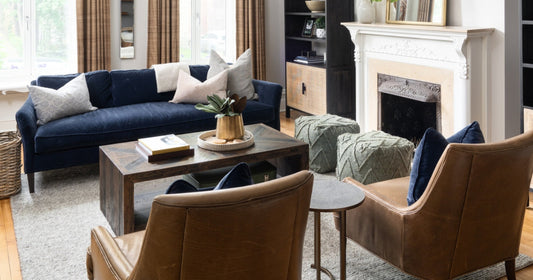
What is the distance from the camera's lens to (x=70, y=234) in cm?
334

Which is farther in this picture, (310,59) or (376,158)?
(310,59)

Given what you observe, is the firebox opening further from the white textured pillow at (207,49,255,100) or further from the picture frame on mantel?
the white textured pillow at (207,49,255,100)

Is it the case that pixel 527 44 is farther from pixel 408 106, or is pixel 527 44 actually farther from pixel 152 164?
pixel 152 164

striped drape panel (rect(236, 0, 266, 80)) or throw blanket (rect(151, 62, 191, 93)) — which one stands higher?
striped drape panel (rect(236, 0, 266, 80))

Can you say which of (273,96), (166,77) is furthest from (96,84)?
(273,96)

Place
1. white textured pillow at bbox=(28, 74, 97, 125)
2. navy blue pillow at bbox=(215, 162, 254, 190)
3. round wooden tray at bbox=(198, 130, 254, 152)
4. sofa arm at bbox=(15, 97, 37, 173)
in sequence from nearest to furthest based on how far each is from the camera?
navy blue pillow at bbox=(215, 162, 254, 190) → round wooden tray at bbox=(198, 130, 254, 152) → sofa arm at bbox=(15, 97, 37, 173) → white textured pillow at bbox=(28, 74, 97, 125)

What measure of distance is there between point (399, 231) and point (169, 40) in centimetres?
436

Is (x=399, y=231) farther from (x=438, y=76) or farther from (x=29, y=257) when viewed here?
(x=438, y=76)

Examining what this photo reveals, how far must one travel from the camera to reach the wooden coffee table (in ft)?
10.0

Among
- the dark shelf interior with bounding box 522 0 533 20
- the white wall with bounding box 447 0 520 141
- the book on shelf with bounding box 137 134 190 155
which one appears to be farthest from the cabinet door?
the book on shelf with bounding box 137 134 190 155

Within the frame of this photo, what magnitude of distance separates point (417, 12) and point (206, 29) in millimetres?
2765

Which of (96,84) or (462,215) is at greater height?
(96,84)

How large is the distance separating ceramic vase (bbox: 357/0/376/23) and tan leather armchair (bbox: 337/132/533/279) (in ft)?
10.2

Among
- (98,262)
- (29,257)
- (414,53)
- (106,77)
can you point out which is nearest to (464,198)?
(98,262)
